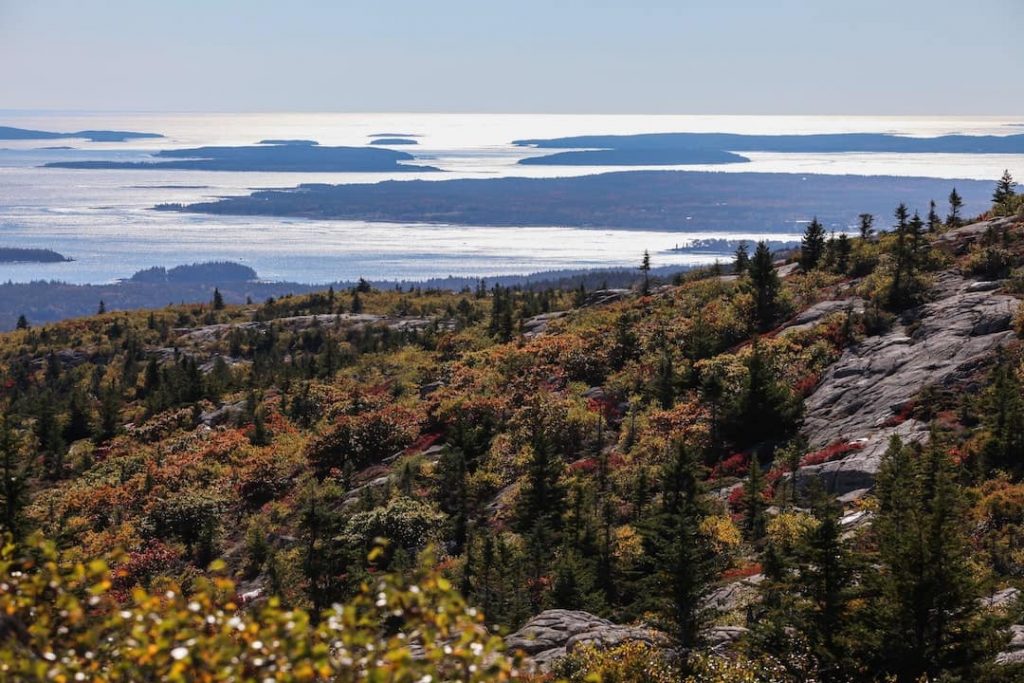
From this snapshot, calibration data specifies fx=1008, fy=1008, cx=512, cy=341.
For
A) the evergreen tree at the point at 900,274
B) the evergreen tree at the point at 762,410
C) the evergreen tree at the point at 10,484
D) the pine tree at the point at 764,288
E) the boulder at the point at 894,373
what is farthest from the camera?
the pine tree at the point at 764,288

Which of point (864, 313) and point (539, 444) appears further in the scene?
point (864, 313)

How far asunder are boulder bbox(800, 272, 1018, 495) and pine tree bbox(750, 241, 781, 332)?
29.5 ft

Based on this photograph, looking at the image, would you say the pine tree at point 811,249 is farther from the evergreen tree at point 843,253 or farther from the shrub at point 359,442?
the shrub at point 359,442

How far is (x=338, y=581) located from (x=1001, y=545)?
17155 mm

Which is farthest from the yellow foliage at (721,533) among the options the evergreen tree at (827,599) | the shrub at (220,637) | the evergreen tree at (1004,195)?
the evergreen tree at (1004,195)

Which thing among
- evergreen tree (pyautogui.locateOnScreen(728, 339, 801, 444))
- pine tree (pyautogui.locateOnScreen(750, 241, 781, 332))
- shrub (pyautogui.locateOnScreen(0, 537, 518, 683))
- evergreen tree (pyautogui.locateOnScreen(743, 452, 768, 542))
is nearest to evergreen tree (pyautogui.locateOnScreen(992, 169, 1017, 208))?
pine tree (pyautogui.locateOnScreen(750, 241, 781, 332))

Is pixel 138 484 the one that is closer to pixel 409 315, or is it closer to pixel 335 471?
pixel 335 471

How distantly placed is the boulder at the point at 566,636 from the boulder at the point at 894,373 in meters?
11.4

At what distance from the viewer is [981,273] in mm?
43719

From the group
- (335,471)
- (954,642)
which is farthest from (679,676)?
(335,471)

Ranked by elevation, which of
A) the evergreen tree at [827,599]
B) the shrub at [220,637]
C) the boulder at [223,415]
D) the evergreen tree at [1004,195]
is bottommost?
the boulder at [223,415]

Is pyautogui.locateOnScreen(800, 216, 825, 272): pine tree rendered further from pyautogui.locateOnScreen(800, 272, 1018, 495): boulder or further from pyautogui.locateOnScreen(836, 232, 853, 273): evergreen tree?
pyautogui.locateOnScreen(800, 272, 1018, 495): boulder

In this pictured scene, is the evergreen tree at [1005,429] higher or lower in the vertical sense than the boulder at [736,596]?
higher

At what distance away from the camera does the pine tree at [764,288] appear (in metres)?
49.6
